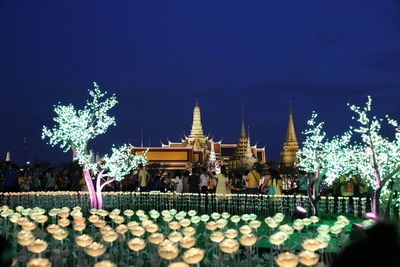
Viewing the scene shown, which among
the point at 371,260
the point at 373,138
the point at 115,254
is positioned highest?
the point at 373,138

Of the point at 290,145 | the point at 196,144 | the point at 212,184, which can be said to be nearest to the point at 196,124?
the point at 196,144

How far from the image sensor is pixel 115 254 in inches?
368

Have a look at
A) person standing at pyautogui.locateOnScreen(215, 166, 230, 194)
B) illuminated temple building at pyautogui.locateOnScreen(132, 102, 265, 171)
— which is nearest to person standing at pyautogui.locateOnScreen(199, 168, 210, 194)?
person standing at pyautogui.locateOnScreen(215, 166, 230, 194)

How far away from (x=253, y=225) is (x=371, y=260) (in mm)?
5930

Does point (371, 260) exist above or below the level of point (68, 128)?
below

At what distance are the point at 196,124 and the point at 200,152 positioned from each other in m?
8.29

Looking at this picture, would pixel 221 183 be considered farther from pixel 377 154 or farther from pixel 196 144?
pixel 196 144

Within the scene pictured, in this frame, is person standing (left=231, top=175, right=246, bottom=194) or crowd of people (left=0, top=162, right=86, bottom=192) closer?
person standing (left=231, top=175, right=246, bottom=194)

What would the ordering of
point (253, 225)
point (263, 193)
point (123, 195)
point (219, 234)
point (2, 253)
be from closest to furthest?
1. point (2, 253)
2. point (219, 234)
3. point (253, 225)
4. point (263, 193)
5. point (123, 195)

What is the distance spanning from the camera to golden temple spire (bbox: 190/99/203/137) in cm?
8375

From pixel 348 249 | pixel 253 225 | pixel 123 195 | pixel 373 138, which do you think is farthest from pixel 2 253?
pixel 123 195

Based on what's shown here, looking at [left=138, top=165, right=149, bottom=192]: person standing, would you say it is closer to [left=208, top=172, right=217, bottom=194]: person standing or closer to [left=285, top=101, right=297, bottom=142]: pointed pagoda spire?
[left=208, top=172, right=217, bottom=194]: person standing

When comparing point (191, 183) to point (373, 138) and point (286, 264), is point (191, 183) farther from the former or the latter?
point (286, 264)

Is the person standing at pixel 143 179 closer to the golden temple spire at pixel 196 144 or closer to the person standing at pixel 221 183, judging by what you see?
the person standing at pixel 221 183
